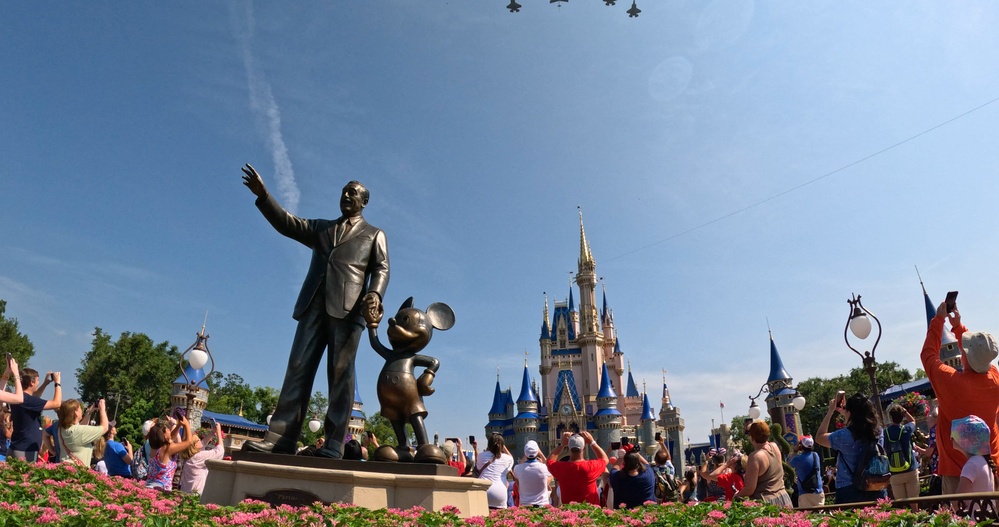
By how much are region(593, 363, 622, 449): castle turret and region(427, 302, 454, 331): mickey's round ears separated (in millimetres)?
59339

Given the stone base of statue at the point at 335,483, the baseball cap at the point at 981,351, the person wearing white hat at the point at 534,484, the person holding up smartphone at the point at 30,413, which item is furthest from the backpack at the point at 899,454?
the person holding up smartphone at the point at 30,413

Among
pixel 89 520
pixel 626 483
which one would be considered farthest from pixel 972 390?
pixel 89 520

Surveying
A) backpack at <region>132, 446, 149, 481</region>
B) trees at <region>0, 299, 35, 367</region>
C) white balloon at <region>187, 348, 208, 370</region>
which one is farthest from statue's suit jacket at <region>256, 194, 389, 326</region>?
trees at <region>0, 299, 35, 367</region>

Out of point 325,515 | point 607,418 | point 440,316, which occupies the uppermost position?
point 607,418

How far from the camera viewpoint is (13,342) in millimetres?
41000

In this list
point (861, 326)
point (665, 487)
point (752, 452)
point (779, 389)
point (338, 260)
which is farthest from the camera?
point (779, 389)

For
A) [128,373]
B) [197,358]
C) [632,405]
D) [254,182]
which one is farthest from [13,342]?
[632,405]

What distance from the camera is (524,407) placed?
69.9m

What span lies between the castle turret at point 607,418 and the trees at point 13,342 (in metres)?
49.0

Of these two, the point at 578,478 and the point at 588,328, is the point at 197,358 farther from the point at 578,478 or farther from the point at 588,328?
the point at 588,328

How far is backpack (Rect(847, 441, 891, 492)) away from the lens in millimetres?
5113

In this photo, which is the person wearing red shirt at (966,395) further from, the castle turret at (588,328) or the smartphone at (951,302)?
the castle turret at (588,328)

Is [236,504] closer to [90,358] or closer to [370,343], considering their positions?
[370,343]

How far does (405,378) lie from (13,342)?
4826cm
